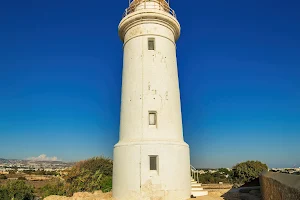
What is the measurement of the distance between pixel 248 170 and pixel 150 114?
24273 millimetres

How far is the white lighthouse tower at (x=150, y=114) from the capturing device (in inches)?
408

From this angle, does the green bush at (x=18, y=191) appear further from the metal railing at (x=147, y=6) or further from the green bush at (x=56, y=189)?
the metal railing at (x=147, y=6)

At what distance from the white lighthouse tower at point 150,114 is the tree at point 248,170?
2226 cm

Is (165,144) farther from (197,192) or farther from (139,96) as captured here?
(197,192)

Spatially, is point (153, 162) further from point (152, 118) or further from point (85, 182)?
point (85, 182)

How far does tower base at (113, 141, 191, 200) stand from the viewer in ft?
33.5

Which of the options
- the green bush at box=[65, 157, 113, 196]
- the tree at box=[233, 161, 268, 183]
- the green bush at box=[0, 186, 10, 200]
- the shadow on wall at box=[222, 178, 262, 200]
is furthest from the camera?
the tree at box=[233, 161, 268, 183]

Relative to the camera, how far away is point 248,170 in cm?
3048

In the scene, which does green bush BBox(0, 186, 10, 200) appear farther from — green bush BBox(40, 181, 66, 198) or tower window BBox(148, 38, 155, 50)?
tower window BBox(148, 38, 155, 50)

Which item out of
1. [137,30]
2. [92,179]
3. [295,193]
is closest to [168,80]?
[137,30]

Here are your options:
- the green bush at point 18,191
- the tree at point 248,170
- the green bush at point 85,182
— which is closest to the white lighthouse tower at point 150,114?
the green bush at point 85,182

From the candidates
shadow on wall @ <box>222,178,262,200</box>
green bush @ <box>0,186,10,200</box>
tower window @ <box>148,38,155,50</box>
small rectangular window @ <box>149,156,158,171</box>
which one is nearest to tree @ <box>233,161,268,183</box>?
shadow on wall @ <box>222,178,262,200</box>

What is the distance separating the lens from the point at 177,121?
11898 millimetres

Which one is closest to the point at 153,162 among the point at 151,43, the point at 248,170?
the point at 151,43
